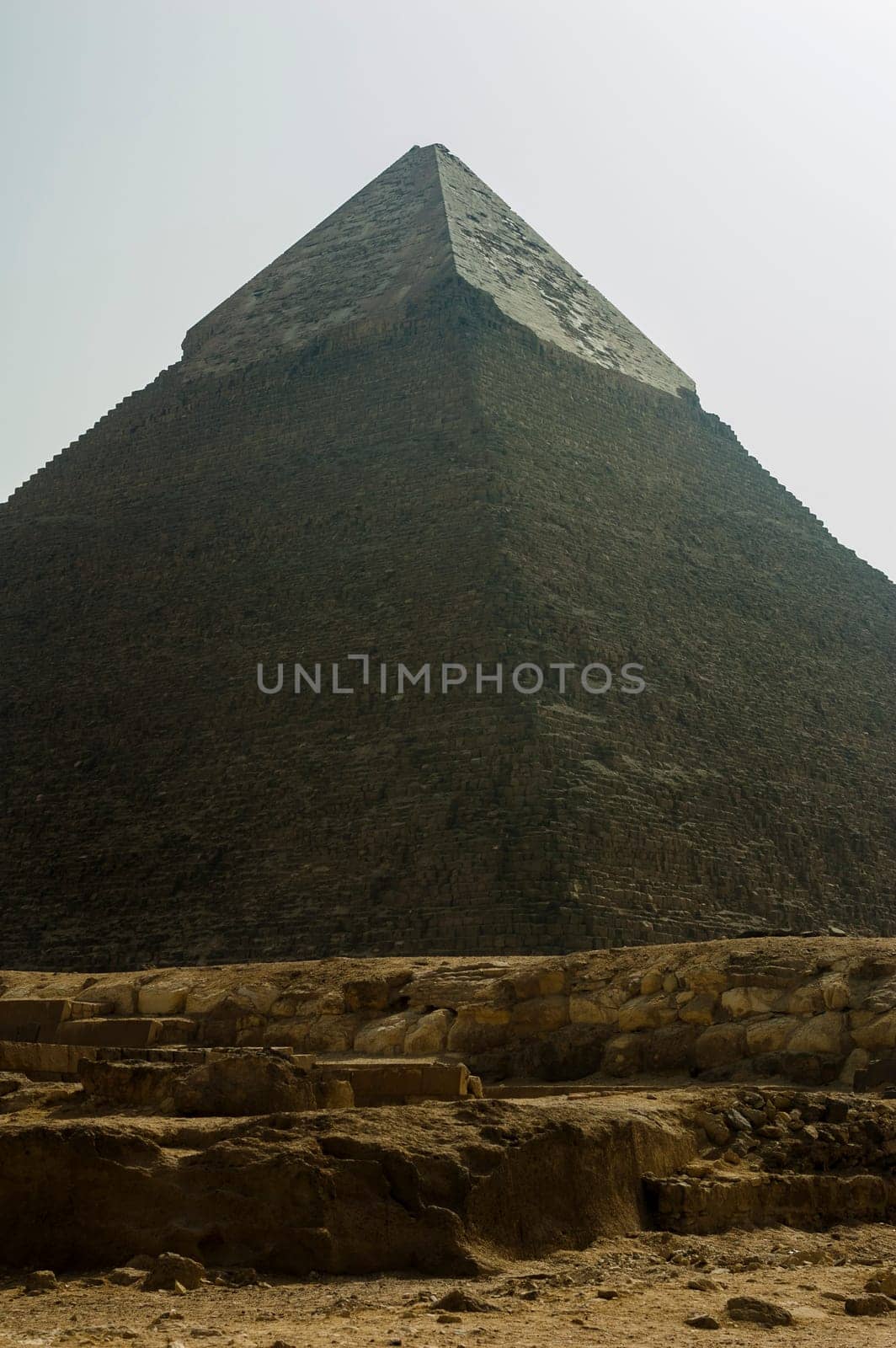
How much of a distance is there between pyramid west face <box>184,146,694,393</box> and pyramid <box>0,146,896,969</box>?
12 centimetres

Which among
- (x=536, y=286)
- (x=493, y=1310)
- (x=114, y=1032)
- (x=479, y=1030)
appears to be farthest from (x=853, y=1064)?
(x=536, y=286)

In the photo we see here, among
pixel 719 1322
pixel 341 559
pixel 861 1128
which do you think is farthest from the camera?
pixel 341 559

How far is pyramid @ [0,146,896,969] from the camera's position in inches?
742

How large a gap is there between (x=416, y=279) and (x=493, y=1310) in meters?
26.0

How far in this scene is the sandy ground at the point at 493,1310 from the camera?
3469mm

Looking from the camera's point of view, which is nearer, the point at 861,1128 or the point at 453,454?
the point at 861,1128

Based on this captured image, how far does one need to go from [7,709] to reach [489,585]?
8410 millimetres

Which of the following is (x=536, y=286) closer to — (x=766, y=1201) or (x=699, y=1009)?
(x=699, y=1009)

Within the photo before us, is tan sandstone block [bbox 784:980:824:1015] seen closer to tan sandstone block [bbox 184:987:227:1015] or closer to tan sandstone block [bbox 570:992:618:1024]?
tan sandstone block [bbox 570:992:618:1024]

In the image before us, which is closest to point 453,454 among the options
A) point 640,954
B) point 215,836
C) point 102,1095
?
point 215,836

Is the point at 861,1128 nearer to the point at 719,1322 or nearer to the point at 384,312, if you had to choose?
the point at 719,1322

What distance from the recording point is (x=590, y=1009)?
727 centimetres

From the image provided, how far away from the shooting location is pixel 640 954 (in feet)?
25.7

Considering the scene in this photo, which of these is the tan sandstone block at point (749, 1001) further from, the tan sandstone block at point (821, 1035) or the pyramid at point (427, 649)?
the pyramid at point (427, 649)
